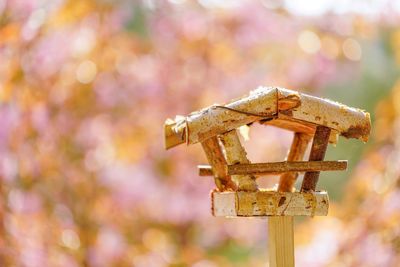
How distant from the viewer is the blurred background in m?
3.90

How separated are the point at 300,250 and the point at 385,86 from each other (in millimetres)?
6233

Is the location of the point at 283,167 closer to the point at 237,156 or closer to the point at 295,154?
the point at 237,156

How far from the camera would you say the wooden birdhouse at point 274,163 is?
1.84 m

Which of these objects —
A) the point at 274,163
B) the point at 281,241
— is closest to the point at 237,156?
the point at 274,163

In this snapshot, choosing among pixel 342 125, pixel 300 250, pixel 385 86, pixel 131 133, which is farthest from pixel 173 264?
pixel 385 86

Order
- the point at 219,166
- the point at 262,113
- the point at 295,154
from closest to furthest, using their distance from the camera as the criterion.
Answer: the point at 262,113 → the point at 219,166 → the point at 295,154

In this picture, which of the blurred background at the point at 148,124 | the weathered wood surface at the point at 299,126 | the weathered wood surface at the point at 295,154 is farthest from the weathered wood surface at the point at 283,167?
the blurred background at the point at 148,124

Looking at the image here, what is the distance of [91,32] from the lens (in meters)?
4.78

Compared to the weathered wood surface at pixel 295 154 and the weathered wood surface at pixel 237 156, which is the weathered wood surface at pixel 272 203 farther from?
the weathered wood surface at pixel 295 154

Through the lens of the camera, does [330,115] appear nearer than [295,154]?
Yes

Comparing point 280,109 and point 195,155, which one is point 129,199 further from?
point 280,109

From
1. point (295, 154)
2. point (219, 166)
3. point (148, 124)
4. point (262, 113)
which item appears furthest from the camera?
point (148, 124)

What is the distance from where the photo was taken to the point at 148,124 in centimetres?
571

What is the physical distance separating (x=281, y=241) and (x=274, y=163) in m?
0.19
